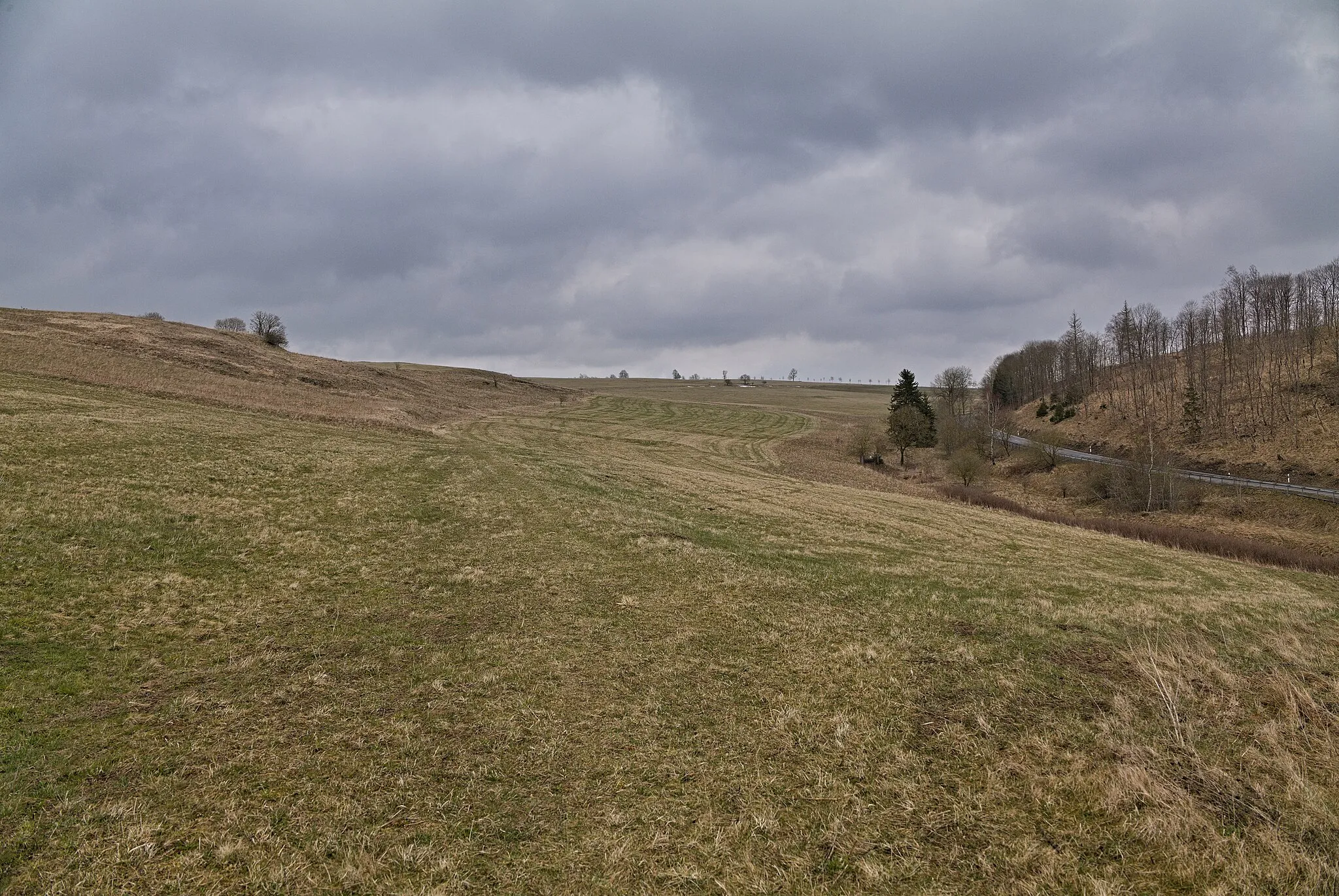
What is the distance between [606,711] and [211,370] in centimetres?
6586

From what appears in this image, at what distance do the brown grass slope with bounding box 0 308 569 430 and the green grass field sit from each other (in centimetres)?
2862

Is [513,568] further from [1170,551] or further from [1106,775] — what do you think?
[1170,551]

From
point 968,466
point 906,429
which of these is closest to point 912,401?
point 906,429

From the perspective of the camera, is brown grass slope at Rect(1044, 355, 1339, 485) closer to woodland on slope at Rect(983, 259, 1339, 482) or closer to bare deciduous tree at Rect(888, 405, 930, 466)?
woodland on slope at Rect(983, 259, 1339, 482)

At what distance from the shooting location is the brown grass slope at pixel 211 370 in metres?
45.0

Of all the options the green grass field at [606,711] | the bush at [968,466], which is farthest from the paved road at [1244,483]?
the green grass field at [606,711]

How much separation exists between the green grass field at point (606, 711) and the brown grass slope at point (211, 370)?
28625 millimetres

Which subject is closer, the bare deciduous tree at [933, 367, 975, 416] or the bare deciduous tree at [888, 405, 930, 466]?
the bare deciduous tree at [888, 405, 930, 466]

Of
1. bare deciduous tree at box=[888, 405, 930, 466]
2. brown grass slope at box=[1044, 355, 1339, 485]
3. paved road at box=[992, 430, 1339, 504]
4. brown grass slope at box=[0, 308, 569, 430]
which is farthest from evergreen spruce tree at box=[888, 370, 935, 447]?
brown grass slope at box=[0, 308, 569, 430]

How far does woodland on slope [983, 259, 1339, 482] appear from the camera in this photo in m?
67.7

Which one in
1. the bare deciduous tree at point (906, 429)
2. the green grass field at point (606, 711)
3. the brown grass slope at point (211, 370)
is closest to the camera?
the green grass field at point (606, 711)

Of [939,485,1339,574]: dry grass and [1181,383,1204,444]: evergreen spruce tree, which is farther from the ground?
[1181,383,1204,444]: evergreen spruce tree

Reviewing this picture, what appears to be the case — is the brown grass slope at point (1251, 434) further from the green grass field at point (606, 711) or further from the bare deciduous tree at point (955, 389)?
the green grass field at point (606, 711)

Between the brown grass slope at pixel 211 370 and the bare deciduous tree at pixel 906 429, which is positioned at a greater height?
the brown grass slope at pixel 211 370
